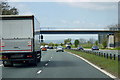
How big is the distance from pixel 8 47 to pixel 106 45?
3251 inches

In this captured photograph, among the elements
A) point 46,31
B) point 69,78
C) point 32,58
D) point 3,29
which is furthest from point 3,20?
point 46,31

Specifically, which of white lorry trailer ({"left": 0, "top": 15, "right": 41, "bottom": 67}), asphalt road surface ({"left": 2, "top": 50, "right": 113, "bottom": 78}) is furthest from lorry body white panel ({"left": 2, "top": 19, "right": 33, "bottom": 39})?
asphalt road surface ({"left": 2, "top": 50, "right": 113, "bottom": 78})

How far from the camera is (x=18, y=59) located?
21.0 m

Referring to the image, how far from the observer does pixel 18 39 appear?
21203mm

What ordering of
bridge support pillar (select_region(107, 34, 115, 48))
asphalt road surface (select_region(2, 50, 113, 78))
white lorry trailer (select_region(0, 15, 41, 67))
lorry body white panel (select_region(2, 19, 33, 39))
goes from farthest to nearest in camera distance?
bridge support pillar (select_region(107, 34, 115, 48)) < lorry body white panel (select_region(2, 19, 33, 39)) < white lorry trailer (select_region(0, 15, 41, 67)) < asphalt road surface (select_region(2, 50, 113, 78))

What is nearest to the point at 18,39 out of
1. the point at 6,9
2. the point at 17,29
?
the point at 17,29

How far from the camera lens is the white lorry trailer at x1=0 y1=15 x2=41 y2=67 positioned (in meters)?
21.0

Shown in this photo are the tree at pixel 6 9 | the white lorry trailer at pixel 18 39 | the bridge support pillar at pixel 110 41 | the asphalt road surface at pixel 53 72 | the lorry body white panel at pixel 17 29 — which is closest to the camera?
the asphalt road surface at pixel 53 72

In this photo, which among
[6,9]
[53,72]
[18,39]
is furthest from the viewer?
[6,9]

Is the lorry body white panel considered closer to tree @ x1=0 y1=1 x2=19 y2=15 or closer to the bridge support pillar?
tree @ x1=0 y1=1 x2=19 y2=15

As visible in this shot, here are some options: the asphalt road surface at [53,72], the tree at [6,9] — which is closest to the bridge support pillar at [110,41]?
the tree at [6,9]

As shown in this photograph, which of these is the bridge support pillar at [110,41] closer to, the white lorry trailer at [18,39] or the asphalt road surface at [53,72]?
the asphalt road surface at [53,72]

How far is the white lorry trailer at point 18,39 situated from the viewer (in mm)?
21000

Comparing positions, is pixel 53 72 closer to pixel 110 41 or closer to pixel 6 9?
pixel 6 9
